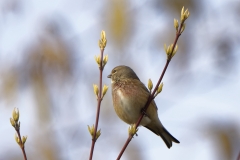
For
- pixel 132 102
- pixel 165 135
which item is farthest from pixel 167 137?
pixel 132 102

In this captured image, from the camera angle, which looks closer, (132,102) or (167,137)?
(132,102)

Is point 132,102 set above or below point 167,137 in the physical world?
above

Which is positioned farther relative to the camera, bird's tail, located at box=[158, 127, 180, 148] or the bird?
bird's tail, located at box=[158, 127, 180, 148]

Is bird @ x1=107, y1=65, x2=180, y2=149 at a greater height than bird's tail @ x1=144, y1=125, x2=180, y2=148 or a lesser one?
greater

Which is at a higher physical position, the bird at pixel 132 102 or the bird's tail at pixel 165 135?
the bird at pixel 132 102

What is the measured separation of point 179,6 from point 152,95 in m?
2.36

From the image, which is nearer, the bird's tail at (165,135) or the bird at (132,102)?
the bird at (132,102)

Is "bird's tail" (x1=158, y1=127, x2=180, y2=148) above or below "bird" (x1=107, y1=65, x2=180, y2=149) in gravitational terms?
below

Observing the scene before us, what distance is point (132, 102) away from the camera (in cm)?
554

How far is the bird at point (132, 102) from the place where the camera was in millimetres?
5555

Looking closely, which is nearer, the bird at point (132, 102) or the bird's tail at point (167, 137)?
the bird at point (132, 102)

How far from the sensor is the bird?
5.55 metres

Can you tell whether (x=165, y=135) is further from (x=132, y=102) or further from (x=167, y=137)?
(x=132, y=102)

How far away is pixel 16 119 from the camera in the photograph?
291 centimetres
